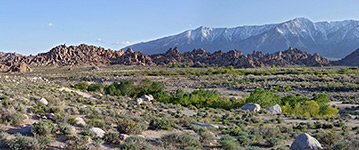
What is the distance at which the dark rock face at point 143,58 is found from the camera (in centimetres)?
11594

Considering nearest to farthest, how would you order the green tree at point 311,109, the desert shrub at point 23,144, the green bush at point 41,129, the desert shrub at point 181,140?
the desert shrub at point 23,144, the green bush at point 41,129, the desert shrub at point 181,140, the green tree at point 311,109

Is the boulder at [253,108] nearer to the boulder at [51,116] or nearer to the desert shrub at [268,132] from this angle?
the desert shrub at [268,132]

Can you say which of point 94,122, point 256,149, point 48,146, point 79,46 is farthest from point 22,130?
point 79,46

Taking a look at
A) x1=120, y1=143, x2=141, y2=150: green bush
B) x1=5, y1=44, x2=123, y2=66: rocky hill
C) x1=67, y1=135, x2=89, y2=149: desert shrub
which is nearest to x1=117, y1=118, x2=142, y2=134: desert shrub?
x1=120, y1=143, x2=141, y2=150: green bush

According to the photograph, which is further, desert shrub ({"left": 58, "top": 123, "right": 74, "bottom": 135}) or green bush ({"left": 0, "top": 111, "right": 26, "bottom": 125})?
green bush ({"left": 0, "top": 111, "right": 26, "bottom": 125})

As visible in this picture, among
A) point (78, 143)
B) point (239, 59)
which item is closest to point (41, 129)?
point (78, 143)

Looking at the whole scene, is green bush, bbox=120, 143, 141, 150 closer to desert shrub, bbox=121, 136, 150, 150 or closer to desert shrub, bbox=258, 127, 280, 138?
desert shrub, bbox=121, 136, 150, 150

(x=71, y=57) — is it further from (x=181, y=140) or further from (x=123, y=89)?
(x=181, y=140)

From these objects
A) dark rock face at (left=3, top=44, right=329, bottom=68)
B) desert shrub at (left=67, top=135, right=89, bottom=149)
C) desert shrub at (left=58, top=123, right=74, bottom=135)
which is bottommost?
desert shrub at (left=67, top=135, right=89, bottom=149)

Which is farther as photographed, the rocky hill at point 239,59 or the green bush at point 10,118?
the rocky hill at point 239,59

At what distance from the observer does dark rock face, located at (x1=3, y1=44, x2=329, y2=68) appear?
115938mm

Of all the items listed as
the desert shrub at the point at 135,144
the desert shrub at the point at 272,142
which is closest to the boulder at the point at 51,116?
the desert shrub at the point at 135,144

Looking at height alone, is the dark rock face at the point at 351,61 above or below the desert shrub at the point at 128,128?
below

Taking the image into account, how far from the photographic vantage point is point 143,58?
126062 mm
